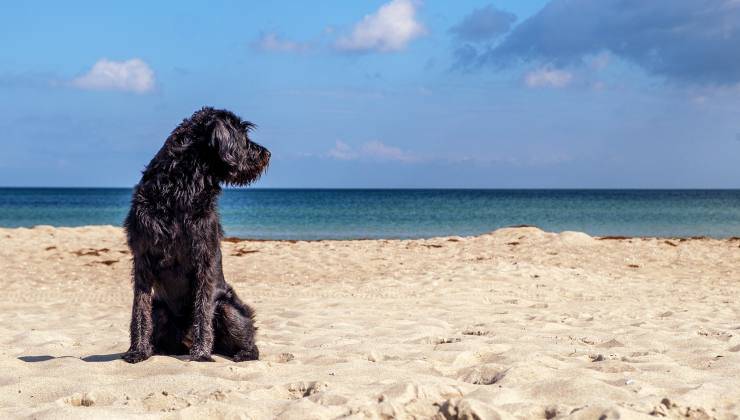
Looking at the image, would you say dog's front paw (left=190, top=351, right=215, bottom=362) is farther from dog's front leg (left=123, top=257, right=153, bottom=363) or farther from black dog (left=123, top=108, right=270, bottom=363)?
dog's front leg (left=123, top=257, right=153, bottom=363)

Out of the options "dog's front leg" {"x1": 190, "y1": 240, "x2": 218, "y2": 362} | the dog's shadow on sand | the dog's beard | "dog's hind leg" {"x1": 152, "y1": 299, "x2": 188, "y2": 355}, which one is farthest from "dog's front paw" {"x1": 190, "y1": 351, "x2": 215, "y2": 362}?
the dog's beard

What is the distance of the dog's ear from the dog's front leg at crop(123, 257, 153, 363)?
1.00m

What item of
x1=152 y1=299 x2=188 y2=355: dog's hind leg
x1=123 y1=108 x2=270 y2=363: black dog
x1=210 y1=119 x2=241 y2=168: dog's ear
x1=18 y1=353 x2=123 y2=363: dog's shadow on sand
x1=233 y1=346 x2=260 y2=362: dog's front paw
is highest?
x1=210 y1=119 x2=241 y2=168: dog's ear

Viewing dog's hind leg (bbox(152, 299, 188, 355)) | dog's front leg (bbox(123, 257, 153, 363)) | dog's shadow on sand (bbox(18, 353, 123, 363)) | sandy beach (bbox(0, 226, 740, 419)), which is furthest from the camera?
dog's shadow on sand (bbox(18, 353, 123, 363))

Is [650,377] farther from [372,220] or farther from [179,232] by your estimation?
[372,220]

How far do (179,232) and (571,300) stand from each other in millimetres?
6584

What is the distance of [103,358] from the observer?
5.89 meters

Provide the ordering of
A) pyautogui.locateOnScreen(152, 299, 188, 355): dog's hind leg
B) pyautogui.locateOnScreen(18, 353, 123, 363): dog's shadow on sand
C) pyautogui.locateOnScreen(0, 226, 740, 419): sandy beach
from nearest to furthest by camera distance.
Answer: pyautogui.locateOnScreen(0, 226, 740, 419): sandy beach, pyautogui.locateOnScreen(152, 299, 188, 355): dog's hind leg, pyautogui.locateOnScreen(18, 353, 123, 363): dog's shadow on sand

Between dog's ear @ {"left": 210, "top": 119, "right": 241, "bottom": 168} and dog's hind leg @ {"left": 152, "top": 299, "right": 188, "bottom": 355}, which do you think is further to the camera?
dog's hind leg @ {"left": 152, "top": 299, "right": 188, "bottom": 355}

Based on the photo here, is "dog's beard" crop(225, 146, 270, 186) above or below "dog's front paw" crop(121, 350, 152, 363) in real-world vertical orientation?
above

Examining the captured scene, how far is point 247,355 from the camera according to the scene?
5.65 metres

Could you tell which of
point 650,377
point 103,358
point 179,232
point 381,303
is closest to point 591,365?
point 650,377

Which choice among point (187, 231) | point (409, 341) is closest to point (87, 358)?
point (187, 231)

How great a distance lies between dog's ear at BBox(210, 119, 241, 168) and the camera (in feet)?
17.1
